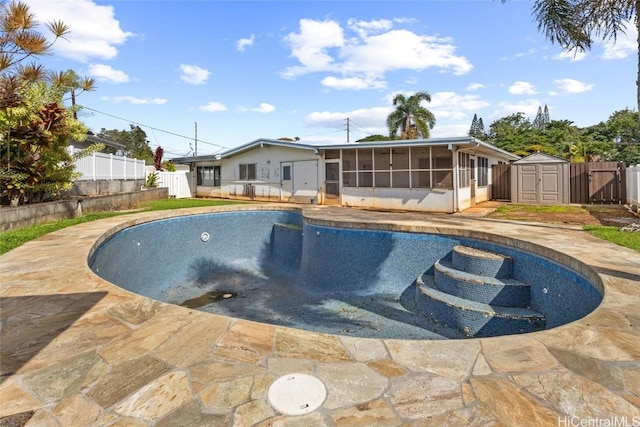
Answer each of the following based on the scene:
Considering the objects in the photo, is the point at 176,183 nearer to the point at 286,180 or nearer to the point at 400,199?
the point at 286,180

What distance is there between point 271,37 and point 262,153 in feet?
19.4

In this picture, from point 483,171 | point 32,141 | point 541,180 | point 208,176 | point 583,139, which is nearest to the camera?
point 32,141

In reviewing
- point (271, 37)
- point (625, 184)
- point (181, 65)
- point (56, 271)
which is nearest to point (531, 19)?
point (625, 184)

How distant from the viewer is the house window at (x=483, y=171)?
1556 cm

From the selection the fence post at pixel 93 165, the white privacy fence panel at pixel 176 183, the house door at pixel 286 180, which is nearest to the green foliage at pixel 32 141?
the fence post at pixel 93 165

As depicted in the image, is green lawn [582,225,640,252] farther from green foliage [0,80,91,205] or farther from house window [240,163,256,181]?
house window [240,163,256,181]

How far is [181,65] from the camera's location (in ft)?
82.8

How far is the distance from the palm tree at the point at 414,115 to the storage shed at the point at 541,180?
692 inches

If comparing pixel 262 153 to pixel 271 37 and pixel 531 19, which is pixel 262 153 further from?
pixel 531 19

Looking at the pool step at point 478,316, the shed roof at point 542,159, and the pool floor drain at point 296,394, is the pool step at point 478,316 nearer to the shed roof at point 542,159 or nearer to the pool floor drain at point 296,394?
the pool floor drain at point 296,394

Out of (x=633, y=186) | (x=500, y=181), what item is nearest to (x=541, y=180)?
(x=500, y=181)

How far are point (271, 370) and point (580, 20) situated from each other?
1022 centimetres

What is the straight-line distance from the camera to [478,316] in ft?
18.0

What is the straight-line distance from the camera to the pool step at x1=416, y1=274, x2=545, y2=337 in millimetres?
5168
